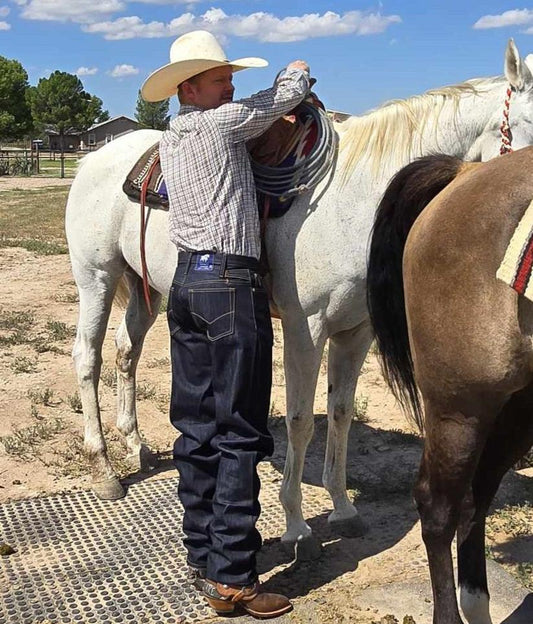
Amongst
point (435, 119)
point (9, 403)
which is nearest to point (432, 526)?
point (435, 119)

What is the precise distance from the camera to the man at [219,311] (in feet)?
9.04

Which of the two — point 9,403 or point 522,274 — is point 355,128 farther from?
point 9,403

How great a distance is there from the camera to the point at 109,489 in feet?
13.1

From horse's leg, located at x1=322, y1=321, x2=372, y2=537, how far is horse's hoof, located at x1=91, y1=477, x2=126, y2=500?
1147 millimetres

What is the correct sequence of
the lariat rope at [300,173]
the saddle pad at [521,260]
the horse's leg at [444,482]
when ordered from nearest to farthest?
the saddle pad at [521,260]
the horse's leg at [444,482]
the lariat rope at [300,173]

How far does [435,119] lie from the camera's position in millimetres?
2998

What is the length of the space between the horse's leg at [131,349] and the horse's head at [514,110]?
8.00 feet

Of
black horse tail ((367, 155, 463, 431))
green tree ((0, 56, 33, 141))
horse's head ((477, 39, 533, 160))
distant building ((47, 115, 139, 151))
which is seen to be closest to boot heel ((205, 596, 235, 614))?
black horse tail ((367, 155, 463, 431))

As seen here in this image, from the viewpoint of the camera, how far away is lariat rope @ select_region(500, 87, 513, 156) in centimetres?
276

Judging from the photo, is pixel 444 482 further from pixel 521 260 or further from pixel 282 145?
pixel 282 145

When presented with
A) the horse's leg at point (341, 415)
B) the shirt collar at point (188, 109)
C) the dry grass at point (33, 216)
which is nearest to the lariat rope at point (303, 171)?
the shirt collar at point (188, 109)

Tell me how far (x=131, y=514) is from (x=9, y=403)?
1.99m

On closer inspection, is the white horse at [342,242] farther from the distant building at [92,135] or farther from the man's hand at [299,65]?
the distant building at [92,135]

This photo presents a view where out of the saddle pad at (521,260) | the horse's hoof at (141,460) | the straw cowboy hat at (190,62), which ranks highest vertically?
the straw cowboy hat at (190,62)
